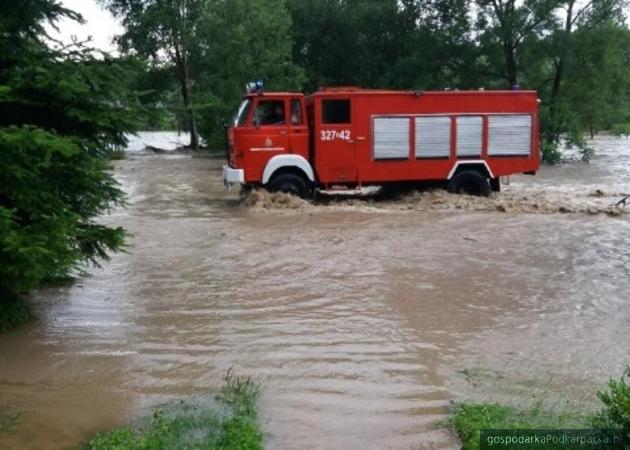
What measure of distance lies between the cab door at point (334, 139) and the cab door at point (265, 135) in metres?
0.70

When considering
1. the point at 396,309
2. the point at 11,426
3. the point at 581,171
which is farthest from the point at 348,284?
the point at 581,171

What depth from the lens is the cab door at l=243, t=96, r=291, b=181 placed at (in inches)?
585

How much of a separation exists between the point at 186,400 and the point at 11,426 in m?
→ 1.14

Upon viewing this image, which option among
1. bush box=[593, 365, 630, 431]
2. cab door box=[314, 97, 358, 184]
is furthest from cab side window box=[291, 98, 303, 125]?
bush box=[593, 365, 630, 431]

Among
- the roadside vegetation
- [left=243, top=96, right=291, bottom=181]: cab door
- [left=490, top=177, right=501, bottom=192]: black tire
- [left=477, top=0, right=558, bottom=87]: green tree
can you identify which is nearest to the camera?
the roadside vegetation

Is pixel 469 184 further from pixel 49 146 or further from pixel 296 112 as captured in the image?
pixel 49 146

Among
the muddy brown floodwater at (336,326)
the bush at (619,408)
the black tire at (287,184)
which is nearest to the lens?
the bush at (619,408)

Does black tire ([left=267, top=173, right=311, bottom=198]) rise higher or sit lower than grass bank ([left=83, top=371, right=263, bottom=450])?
higher

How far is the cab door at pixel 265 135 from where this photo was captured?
585 inches

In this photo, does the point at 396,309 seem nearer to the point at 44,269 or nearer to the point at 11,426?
the point at 44,269

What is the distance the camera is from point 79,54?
6551 millimetres

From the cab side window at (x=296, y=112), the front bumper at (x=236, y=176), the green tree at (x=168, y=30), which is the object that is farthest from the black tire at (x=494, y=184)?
the green tree at (x=168, y=30)

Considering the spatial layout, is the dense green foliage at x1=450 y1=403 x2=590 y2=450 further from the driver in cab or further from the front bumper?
the driver in cab

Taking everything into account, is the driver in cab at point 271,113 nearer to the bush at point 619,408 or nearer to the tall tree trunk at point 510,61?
the bush at point 619,408
